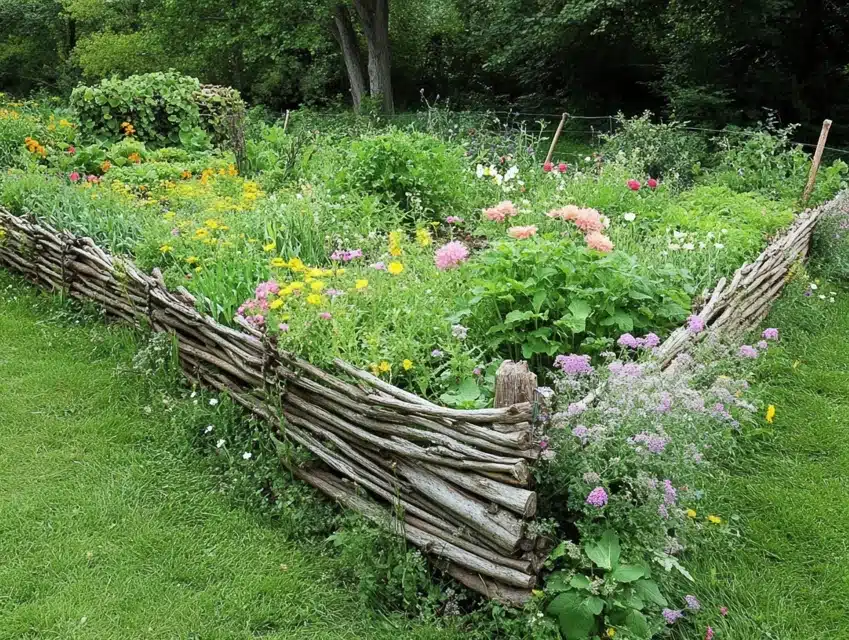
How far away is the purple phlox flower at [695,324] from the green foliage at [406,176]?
8.56ft

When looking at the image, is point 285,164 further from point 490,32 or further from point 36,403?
point 490,32

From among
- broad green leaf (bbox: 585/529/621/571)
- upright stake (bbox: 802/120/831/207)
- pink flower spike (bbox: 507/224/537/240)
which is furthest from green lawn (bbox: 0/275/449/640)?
upright stake (bbox: 802/120/831/207)

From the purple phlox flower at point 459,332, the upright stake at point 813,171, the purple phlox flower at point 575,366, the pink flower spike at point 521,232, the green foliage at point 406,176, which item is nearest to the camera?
the purple phlox flower at point 575,366

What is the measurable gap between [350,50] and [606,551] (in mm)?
15874

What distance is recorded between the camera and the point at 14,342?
5.35m

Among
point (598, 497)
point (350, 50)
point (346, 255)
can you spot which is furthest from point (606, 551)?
point (350, 50)

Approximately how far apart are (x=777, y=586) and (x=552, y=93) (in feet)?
53.4

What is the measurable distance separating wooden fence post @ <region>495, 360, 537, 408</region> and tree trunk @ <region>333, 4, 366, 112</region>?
14.4 metres

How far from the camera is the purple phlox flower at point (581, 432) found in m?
2.68

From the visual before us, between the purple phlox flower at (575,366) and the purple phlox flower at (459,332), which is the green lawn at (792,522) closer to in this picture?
the purple phlox flower at (575,366)

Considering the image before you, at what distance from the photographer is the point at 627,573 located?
2584 millimetres

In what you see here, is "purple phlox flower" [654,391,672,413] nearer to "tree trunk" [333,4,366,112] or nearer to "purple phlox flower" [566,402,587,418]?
"purple phlox flower" [566,402,587,418]

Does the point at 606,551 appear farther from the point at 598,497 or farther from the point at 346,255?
the point at 346,255

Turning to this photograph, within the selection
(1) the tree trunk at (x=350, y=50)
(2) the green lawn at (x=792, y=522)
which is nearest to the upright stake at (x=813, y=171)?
(2) the green lawn at (x=792, y=522)
